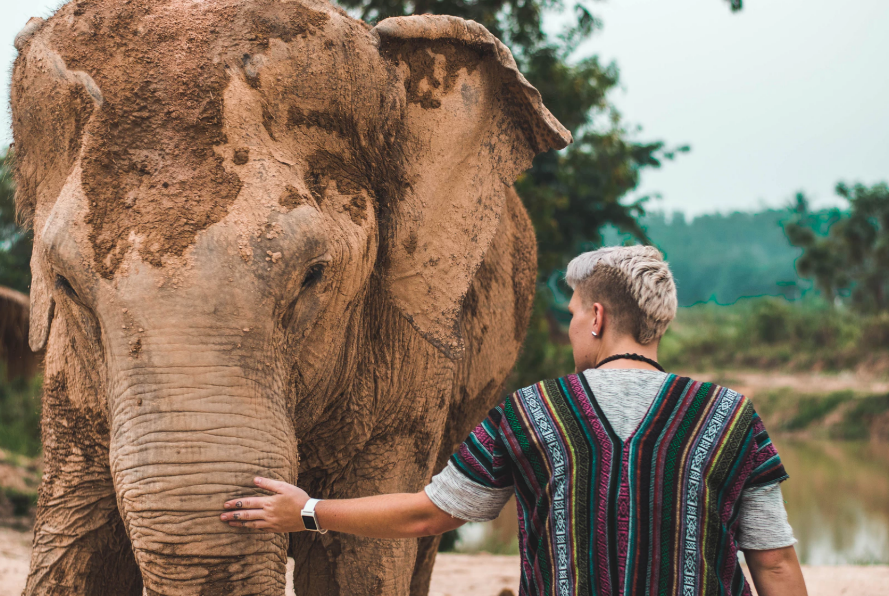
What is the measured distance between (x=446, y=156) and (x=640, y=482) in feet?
4.81

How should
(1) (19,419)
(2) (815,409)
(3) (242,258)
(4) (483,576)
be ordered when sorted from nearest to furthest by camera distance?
(3) (242,258), (4) (483,576), (1) (19,419), (2) (815,409)

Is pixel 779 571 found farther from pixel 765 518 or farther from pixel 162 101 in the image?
pixel 162 101

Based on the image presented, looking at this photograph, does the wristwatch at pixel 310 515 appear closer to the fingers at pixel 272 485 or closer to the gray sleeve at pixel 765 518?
the fingers at pixel 272 485

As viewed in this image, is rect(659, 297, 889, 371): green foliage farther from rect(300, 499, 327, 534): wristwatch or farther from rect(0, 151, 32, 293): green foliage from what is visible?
rect(300, 499, 327, 534): wristwatch

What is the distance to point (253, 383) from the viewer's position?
7.09 ft

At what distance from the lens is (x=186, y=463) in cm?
202

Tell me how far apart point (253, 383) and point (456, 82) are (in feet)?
4.24

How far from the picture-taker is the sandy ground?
20.7ft

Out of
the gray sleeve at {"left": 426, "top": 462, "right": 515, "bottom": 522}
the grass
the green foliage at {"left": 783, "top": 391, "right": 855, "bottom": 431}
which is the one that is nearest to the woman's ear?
the gray sleeve at {"left": 426, "top": 462, "right": 515, "bottom": 522}

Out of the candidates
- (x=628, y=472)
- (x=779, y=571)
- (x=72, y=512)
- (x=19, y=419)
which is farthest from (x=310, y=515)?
(x=19, y=419)

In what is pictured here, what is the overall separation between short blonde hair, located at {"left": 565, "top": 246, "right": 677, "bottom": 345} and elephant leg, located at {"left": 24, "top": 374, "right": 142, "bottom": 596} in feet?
5.74

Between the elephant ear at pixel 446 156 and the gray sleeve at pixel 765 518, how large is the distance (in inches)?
→ 44.4

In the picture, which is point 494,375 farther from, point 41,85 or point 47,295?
point 41,85

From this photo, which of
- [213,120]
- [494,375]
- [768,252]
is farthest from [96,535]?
[768,252]
